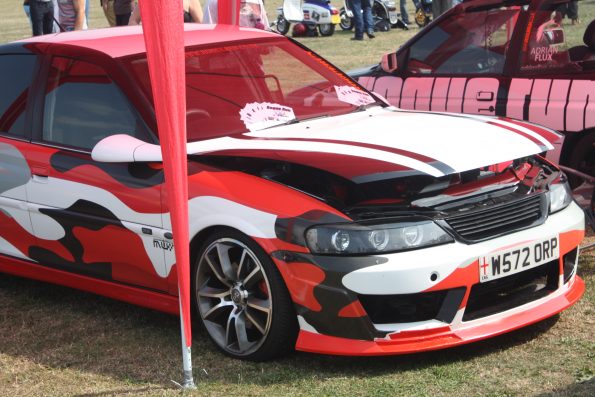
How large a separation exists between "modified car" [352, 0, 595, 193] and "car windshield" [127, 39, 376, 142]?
155 centimetres

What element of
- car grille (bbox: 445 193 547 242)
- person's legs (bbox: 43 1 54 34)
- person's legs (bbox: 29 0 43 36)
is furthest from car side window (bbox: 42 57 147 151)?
person's legs (bbox: 43 1 54 34)

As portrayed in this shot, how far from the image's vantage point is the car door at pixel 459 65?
24.3ft

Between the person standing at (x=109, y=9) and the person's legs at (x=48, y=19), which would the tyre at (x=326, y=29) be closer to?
the person's legs at (x=48, y=19)

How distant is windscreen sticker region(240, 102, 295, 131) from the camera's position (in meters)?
5.37

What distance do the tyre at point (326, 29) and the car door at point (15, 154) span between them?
58.5 ft

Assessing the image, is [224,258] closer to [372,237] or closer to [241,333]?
[241,333]

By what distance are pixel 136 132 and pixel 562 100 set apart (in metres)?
3.09

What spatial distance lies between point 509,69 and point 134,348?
11.6ft

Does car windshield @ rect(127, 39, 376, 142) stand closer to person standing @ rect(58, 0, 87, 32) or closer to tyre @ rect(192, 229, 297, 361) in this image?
tyre @ rect(192, 229, 297, 361)

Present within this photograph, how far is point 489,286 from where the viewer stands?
4.55 m

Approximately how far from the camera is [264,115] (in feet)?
17.9

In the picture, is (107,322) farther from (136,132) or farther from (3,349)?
(136,132)

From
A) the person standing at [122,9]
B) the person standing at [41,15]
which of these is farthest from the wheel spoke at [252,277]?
the person standing at [41,15]

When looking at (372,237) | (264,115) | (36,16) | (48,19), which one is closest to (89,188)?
(264,115)
